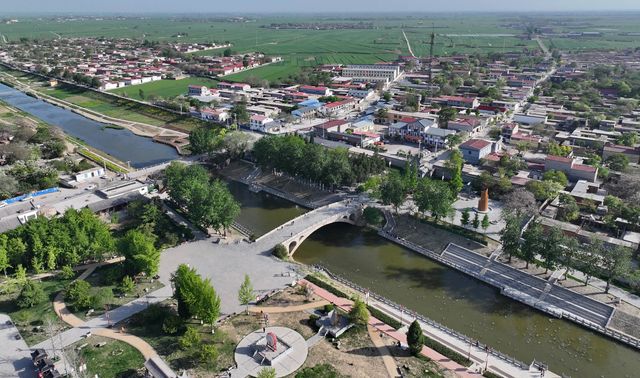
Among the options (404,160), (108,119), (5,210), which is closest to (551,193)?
(404,160)

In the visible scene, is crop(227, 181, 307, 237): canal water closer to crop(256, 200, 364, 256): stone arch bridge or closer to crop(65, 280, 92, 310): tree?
crop(256, 200, 364, 256): stone arch bridge

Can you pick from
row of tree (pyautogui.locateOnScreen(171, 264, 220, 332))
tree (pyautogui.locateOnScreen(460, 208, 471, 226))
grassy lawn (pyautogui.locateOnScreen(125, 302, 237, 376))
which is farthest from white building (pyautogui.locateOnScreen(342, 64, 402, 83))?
grassy lawn (pyautogui.locateOnScreen(125, 302, 237, 376))

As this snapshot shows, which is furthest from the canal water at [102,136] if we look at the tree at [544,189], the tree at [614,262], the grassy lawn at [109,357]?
the tree at [614,262]

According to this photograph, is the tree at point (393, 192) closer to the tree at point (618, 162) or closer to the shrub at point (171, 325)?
the shrub at point (171, 325)

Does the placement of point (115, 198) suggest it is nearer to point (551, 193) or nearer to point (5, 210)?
point (5, 210)

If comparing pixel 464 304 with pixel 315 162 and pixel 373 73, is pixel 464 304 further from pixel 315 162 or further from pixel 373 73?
pixel 373 73
